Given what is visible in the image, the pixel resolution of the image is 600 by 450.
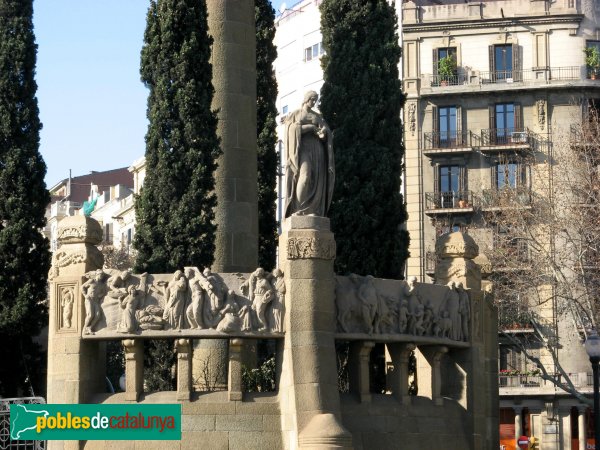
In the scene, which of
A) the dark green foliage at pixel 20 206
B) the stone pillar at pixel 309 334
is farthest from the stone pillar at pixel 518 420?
the stone pillar at pixel 309 334

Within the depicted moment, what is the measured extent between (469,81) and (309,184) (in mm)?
39956

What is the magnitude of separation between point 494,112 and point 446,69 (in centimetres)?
282

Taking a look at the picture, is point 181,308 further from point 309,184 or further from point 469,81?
point 469,81

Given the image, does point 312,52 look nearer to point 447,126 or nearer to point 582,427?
point 447,126

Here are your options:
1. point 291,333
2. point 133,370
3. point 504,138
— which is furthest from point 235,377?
point 504,138

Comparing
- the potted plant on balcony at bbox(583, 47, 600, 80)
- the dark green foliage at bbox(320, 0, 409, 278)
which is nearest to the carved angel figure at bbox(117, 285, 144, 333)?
the dark green foliage at bbox(320, 0, 409, 278)

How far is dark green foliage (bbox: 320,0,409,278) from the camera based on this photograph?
37969mm

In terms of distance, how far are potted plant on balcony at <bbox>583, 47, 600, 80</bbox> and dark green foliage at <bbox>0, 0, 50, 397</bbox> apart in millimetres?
35623

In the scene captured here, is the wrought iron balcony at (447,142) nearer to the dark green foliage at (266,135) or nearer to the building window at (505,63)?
the building window at (505,63)

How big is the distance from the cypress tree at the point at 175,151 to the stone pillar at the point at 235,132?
1.95ft

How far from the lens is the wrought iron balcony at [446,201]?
219 ft

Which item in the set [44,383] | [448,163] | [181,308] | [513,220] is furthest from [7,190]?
[448,163]

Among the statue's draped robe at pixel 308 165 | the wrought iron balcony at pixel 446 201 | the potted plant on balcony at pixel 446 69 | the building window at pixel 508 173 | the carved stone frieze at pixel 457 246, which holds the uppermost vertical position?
the potted plant on balcony at pixel 446 69

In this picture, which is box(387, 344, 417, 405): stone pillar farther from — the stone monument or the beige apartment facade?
the beige apartment facade
